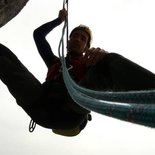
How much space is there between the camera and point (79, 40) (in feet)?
14.4

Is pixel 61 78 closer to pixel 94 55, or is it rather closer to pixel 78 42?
pixel 78 42

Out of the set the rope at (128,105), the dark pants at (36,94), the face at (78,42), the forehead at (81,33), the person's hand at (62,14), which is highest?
the rope at (128,105)

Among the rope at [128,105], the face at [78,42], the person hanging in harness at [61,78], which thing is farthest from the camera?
the face at [78,42]

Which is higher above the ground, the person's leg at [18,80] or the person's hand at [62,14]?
the person's hand at [62,14]

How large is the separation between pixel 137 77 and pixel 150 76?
129 millimetres

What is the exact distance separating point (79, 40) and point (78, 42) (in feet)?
0.16

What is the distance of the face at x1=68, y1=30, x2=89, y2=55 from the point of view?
14.0 ft

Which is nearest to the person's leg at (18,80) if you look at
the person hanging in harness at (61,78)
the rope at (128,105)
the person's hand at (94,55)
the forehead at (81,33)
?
the person hanging in harness at (61,78)

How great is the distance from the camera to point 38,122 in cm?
393

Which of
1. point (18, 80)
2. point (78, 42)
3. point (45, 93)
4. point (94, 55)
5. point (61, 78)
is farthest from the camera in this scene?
point (78, 42)

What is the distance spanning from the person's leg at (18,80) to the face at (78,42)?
68cm

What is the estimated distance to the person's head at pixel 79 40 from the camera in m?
4.27

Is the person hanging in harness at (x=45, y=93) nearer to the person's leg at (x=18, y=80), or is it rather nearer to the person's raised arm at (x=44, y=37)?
the person's leg at (x=18, y=80)

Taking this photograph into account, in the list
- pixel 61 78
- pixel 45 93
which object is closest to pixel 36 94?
pixel 45 93
